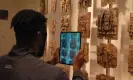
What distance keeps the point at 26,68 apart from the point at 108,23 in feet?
3.27

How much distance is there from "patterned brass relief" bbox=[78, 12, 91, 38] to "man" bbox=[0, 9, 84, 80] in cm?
105

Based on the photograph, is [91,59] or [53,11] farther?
[53,11]

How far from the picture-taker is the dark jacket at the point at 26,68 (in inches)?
53.9

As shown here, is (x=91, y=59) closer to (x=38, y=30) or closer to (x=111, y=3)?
(x=111, y=3)

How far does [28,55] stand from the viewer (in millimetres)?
1437

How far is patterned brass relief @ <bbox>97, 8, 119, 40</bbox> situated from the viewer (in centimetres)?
216

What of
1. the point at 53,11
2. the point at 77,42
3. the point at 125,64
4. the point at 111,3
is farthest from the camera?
the point at 53,11

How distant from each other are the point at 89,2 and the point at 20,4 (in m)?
2.09

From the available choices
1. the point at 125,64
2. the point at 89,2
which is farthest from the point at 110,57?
the point at 89,2

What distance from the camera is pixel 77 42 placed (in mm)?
2418

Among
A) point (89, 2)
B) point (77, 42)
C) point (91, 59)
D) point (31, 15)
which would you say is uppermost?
point (89, 2)

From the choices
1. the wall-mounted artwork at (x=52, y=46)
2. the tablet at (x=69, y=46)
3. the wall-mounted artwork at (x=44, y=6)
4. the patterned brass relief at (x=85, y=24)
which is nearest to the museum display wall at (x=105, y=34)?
the patterned brass relief at (x=85, y=24)

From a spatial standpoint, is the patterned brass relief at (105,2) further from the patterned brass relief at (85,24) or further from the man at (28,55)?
the man at (28,55)

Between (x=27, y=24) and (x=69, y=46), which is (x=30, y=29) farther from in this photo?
(x=69, y=46)
